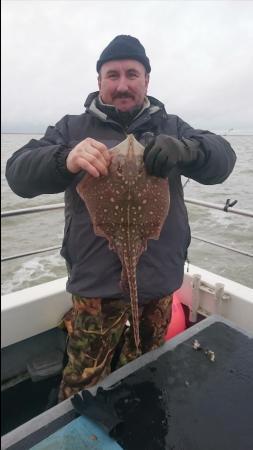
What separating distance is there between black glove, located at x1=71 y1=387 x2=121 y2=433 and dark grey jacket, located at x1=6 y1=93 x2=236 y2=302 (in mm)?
599

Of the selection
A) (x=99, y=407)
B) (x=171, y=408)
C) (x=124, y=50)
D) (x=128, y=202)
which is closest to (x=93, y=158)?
(x=128, y=202)

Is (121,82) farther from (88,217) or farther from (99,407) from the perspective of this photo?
(99,407)

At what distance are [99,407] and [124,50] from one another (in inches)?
90.8

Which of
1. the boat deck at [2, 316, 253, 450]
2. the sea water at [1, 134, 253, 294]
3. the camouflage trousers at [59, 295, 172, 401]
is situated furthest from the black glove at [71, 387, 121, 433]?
the sea water at [1, 134, 253, 294]

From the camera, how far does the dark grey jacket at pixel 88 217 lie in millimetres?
2166

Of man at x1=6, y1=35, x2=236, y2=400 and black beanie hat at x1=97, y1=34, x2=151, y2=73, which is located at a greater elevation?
black beanie hat at x1=97, y1=34, x2=151, y2=73

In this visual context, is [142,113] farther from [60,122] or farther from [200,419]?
[200,419]

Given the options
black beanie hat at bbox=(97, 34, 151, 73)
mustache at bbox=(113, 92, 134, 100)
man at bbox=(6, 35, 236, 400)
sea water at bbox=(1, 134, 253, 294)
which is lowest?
sea water at bbox=(1, 134, 253, 294)

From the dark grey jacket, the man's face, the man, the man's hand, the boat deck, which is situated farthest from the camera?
the man's face

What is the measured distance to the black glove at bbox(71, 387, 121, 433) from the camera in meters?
1.92

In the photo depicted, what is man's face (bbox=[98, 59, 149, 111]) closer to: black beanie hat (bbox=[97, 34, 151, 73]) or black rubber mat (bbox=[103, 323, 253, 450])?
black beanie hat (bbox=[97, 34, 151, 73])

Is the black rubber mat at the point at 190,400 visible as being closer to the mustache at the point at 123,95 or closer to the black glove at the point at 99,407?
the black glove at the point at 99,407

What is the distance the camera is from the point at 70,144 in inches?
93.1

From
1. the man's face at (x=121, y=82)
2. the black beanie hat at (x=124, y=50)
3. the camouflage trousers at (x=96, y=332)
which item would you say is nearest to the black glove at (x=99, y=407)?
the camouflage trousers at (x=96, y=332)
